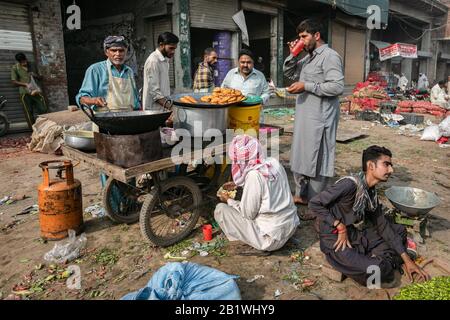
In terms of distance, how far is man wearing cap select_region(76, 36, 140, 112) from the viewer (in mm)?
3744

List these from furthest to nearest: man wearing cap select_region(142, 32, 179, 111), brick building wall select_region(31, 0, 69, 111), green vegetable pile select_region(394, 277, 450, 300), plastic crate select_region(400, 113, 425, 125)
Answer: plastic crate select_region(400, 113, 425, 125) < brick building wall select_region(31, 0, 69, 111) < man wearing cap select_region(142, 32, 179, 111) < green vegetable pile select_region(394, 277, 450, 300)

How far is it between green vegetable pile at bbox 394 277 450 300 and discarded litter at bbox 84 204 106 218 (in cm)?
337

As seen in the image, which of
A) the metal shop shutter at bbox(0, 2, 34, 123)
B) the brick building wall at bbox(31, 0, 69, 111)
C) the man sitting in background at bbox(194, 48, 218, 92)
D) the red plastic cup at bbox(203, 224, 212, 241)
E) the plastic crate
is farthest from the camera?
the plastic crate

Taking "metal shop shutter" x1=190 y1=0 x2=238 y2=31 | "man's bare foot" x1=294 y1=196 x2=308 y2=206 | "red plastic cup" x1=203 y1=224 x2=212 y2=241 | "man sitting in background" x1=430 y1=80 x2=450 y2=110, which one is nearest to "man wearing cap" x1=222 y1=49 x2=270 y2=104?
"man's bare foot" x1=294 y1=196 x2=308 y2=206

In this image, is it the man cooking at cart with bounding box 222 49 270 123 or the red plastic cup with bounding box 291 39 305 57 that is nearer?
the red plastic cup with bounding box 291 39 305 57

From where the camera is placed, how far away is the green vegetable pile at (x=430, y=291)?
7.23 ft

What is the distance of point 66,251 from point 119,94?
1820 mm

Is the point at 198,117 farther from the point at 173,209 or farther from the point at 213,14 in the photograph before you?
the point at 213,14

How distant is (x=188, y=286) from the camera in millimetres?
2471

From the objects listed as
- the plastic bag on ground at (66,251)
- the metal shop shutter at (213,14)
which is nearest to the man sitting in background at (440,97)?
the metal shop shutter at (213,14)

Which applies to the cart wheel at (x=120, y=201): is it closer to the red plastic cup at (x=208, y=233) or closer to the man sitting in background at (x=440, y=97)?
the red plastic cup at (x=208, y=233)

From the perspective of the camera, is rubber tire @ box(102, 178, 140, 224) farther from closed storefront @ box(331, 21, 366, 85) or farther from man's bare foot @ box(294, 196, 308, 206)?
closed storefront @ box(331, 21, 366, 85)

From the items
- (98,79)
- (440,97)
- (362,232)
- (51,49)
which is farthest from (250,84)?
(440,97)
